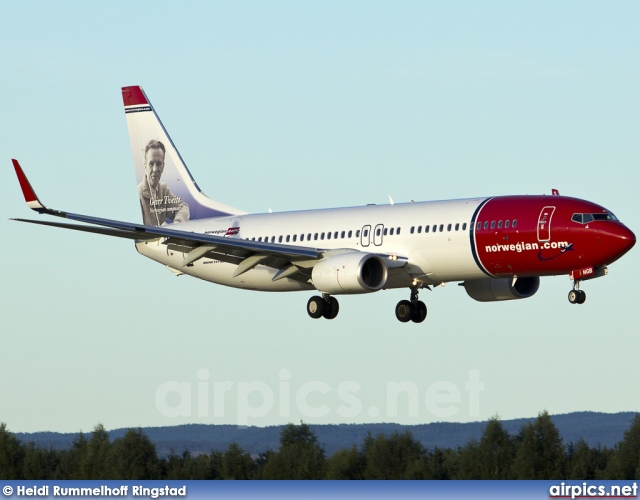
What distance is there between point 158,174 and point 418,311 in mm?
17502

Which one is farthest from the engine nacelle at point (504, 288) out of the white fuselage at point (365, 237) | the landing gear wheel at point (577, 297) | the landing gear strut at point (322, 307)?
the landing gear strut at point (322, 307)

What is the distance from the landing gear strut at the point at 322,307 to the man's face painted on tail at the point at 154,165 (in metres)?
14.3

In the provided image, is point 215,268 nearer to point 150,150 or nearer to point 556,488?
point 150,150

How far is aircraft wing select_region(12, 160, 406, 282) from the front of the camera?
67.1 m

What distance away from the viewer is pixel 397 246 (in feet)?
226

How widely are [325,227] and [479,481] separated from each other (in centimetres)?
2363

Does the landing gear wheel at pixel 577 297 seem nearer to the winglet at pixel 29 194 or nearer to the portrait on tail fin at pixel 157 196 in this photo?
the winglet at pixel 29 194

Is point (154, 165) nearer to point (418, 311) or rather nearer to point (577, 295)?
point (418, 311)

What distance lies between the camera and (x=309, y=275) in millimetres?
71938

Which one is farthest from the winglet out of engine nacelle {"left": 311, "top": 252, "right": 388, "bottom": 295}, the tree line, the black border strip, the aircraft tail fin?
the tree line

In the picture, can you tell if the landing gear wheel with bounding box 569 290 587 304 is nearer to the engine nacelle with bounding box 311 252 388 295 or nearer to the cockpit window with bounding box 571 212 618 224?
the cockpit window with bounding box 571 212 618 224

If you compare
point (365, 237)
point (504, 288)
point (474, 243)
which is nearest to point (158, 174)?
point (365, 237)

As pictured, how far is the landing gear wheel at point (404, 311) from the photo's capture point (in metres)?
72.3

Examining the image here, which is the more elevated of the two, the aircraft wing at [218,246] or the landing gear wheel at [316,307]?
the aircraft wing at [218,246]
